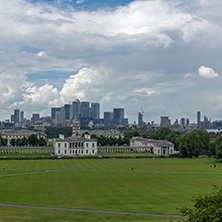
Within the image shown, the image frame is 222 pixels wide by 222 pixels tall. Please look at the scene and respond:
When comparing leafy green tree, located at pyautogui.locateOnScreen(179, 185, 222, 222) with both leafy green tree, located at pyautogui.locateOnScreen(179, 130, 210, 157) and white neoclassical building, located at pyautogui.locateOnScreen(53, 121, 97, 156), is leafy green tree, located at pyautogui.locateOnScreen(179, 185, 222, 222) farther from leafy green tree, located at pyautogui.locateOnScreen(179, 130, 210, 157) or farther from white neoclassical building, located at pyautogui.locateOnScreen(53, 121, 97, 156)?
white neoclassical building, located at pyautogui.locateOnScreen(53, 121, 97, 156)

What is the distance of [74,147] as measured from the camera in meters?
172

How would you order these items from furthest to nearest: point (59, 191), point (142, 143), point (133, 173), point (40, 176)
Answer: point (142, 143)
point (133, 173)
point (40, 176)
point (59, 191)

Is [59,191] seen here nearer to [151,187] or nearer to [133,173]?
[151,187]

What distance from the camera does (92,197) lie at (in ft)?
187

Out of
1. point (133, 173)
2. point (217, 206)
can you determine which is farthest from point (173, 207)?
point (133, 173)

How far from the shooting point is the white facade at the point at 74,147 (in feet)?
555

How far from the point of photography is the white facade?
169125 mm

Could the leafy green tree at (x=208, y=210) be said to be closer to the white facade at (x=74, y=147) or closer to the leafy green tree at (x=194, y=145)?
the leafy green tree at (x=194, y=145)

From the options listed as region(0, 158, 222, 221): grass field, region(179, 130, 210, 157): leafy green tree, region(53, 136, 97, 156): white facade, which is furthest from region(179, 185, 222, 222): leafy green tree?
region(53, 136, 97, 156): white facade

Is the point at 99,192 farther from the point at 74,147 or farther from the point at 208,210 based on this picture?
the point at 74,147

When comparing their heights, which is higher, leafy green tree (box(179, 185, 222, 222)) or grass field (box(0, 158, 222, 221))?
leafy green tree (box(179, 185, 222, 222))

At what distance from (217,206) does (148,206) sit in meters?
21.5

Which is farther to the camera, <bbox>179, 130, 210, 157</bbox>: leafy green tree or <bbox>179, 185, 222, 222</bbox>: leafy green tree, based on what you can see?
Answer: <bbox>179, 130, 210, 157</bbox>: leafy green tree

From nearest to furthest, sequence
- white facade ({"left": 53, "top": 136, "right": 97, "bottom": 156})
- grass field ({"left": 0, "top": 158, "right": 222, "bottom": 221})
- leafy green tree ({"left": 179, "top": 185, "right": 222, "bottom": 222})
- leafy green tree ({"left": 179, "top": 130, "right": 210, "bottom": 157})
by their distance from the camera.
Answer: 1. leafy green tree ({"left": 179, "top": 185, "right": 222, "bottom": 222})
2. grass field ({"left": 0, "top": 158, "right": 222, "bottom": 221})
3. leafy green tree ({"left": 179, "top": 130, "right": 210, "bottom": 157})
4. white facade ({"left": 53, "top": 136, "right": 97, "bottom": 156})
